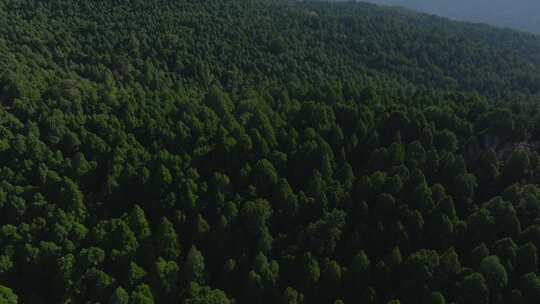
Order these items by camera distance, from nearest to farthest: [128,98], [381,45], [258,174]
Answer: [258,174]
[128,98]
[381,45]

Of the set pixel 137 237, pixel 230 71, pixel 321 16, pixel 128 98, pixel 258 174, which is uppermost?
pixel 321 16

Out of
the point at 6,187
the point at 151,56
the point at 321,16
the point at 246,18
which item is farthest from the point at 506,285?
the point at 321,16

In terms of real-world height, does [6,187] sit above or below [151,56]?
below

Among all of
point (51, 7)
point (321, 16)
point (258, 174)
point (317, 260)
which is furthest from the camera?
point (321, 16)

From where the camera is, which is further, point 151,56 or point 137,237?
point 151,56

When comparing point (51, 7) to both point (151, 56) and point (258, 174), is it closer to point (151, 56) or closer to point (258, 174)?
point (151, 56)

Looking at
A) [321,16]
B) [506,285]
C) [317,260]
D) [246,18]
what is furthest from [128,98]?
[321,16]
